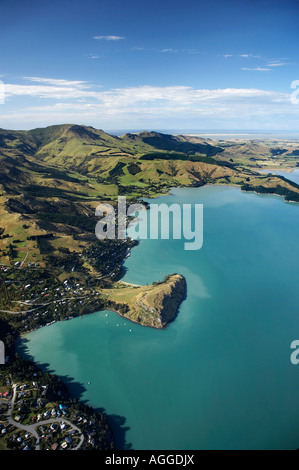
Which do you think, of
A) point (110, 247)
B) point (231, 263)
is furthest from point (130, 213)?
point (231, 263)

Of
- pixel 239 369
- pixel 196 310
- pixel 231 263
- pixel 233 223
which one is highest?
pixel 233 223

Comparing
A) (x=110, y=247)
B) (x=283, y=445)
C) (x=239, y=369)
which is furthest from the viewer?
(x=110, y=247)

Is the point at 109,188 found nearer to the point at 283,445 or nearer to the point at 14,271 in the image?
the point at 14,271

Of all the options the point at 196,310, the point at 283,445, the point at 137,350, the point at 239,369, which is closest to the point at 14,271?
the point at 137,350

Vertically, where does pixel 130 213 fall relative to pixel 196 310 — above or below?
above

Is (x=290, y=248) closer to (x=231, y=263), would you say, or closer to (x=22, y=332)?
(x=231, y=263)

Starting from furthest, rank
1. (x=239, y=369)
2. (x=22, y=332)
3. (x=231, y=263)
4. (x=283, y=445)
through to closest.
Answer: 1. (x=231, y=263)
2. (x=22, y=332)
3. (x=239, y=369)
4. (x=283, y=445)

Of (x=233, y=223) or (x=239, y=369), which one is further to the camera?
(x=233, y=223)
